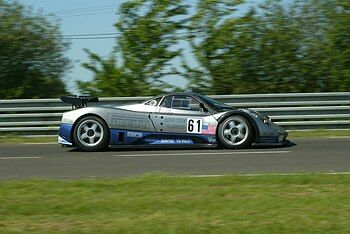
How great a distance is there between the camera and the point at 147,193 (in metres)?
7.64

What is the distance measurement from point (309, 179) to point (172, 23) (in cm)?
1298

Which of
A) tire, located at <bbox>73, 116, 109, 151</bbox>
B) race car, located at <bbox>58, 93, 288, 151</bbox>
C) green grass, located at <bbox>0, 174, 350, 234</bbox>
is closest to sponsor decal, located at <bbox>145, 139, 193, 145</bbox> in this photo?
race car, located at <bbox>58, 93, 288, 151</bbox>

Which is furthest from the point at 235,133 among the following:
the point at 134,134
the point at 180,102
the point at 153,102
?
the point at 134,134

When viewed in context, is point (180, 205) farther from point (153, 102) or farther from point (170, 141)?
point (153, 102)

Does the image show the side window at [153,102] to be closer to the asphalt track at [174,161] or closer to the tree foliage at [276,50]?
the asphalt track at [174,161]

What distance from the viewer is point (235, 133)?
42.9 ft

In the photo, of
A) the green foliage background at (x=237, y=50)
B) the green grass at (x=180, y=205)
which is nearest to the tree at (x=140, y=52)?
the green foliage background at (x=237, y=50)

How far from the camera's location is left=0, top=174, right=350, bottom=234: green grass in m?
5.98

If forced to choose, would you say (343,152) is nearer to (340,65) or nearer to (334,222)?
(334,222)

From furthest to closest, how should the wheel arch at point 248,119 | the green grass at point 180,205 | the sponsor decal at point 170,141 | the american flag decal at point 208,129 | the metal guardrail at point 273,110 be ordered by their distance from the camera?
the metal guardrail at point 273,110
the sponsor decal at point 170,141
the american flag decal at point 208,129
the wheel arch at point 248,119
the green grass at point 180,205

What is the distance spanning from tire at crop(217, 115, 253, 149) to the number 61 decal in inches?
15.2

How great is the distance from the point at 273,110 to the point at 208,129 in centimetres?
434

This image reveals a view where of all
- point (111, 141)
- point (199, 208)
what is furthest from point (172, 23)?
point (199, 208)

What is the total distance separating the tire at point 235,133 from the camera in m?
13.0
